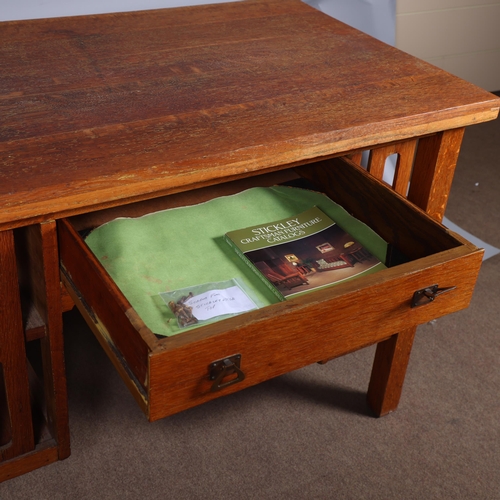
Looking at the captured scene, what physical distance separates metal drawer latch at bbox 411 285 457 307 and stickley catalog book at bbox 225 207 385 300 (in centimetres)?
12

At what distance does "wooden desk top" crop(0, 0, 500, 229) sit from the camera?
2.71 feet

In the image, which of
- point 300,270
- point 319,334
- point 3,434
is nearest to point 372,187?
point 300,270

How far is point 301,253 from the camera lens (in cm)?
103

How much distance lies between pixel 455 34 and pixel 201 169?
1.89 m

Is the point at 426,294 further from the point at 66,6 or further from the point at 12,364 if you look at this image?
the point at 66,6

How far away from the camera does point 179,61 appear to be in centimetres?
114

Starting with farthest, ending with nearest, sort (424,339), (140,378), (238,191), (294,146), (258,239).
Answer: (424,339)
(238,191)
(258,239)
(294,146)
(140,378)

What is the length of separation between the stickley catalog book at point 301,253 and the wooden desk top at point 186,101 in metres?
0.16

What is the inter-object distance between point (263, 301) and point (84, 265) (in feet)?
0.81

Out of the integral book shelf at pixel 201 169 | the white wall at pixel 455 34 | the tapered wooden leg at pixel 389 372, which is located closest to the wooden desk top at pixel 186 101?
the integral book shelf at pixel 201 169

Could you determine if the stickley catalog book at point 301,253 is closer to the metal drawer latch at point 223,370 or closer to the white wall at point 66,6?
the metal drawer latch at point 223,370

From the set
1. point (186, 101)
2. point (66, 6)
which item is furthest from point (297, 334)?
point (66, 6)

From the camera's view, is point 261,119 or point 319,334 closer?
point 319,334

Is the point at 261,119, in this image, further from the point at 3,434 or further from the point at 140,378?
the point at 3,434
